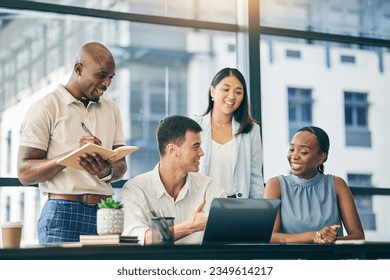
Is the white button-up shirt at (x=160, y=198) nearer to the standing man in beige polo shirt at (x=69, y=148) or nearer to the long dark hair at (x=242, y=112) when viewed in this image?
the standing man in beige polo shirt at (x=69, y=148)

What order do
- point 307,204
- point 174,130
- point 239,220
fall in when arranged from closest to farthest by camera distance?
point 239,220, point 174,130, point 307,204

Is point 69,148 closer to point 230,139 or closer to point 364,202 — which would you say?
point 230,139

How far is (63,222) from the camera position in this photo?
10.2 ft

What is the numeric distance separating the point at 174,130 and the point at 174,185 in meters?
0.25

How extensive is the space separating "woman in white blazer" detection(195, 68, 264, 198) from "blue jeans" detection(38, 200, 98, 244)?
3.11 ft

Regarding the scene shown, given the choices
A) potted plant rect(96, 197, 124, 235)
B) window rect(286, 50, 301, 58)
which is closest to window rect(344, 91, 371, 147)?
window rect(286, 50, 301, 58)

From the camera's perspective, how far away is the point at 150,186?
310 cm

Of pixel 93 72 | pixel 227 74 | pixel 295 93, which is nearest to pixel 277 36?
pixel 295 93

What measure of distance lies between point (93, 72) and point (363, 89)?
2664 mm

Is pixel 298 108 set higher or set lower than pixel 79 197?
higher

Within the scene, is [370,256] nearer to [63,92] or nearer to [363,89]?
[63,92]

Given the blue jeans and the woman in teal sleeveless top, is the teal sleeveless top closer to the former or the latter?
the woman in teal sleeveless top

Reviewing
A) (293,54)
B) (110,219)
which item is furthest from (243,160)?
(110,219)

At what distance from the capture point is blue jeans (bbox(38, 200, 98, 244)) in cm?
312
